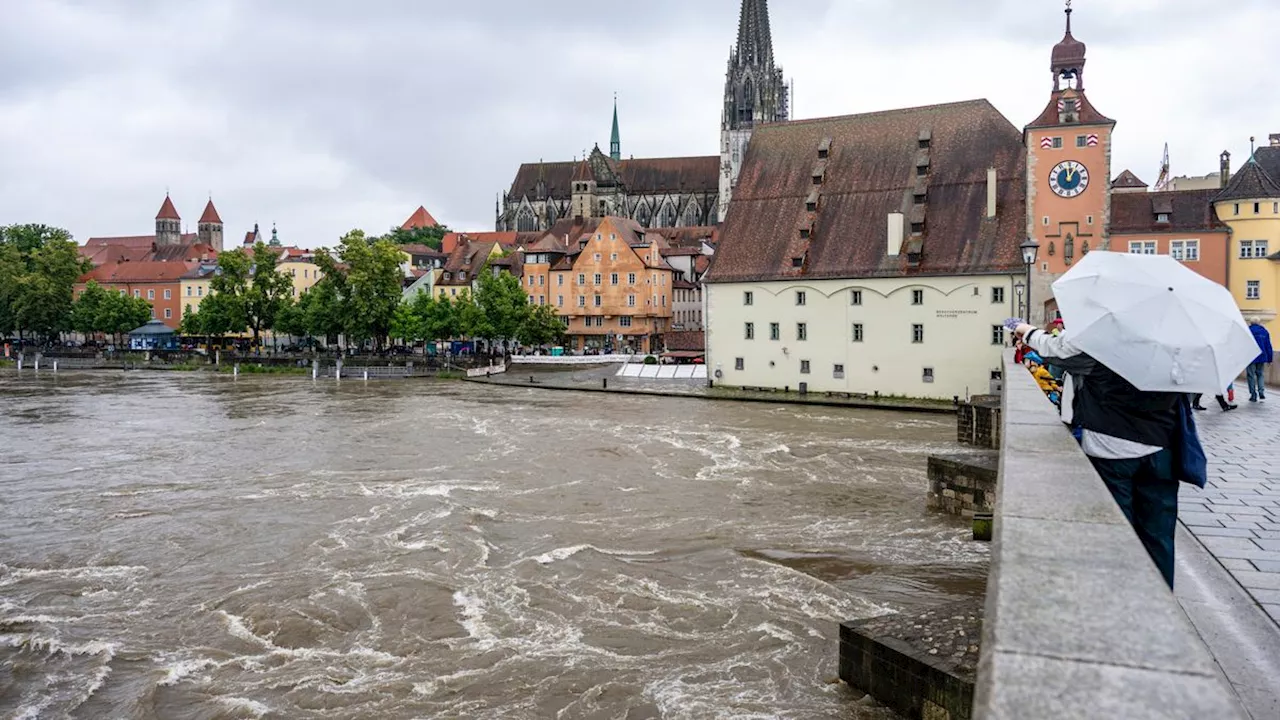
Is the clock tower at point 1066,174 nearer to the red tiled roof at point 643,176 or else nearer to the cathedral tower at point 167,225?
the red tiled roof at point 643,176

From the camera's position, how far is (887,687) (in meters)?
10.0

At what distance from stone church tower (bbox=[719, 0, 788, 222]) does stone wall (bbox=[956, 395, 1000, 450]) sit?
295ft

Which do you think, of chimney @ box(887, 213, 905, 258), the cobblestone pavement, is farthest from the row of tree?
the cobblestone pavement

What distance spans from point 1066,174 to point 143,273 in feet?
334

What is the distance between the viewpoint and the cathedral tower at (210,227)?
150 metres

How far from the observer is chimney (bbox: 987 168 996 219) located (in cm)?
4269

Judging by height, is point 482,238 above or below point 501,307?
above

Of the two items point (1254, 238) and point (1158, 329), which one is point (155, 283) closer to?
point (1254, 238)

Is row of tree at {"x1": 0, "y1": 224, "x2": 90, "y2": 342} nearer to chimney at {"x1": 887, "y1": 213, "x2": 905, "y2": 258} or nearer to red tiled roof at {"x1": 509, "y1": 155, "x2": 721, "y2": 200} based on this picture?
red tiled roof at {"x1": 509, "y1": 155, "x2": 721, "y2": 200}

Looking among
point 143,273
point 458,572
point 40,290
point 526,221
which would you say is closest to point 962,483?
point 458,572

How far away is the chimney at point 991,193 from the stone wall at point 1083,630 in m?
41.1

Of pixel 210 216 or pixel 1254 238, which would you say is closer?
pixel 1254 238

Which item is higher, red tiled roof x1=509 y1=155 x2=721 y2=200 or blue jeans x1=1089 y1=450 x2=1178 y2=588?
red tiled roof x1=509 y1=155 x2=721 y2=200

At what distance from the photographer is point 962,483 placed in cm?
1895
